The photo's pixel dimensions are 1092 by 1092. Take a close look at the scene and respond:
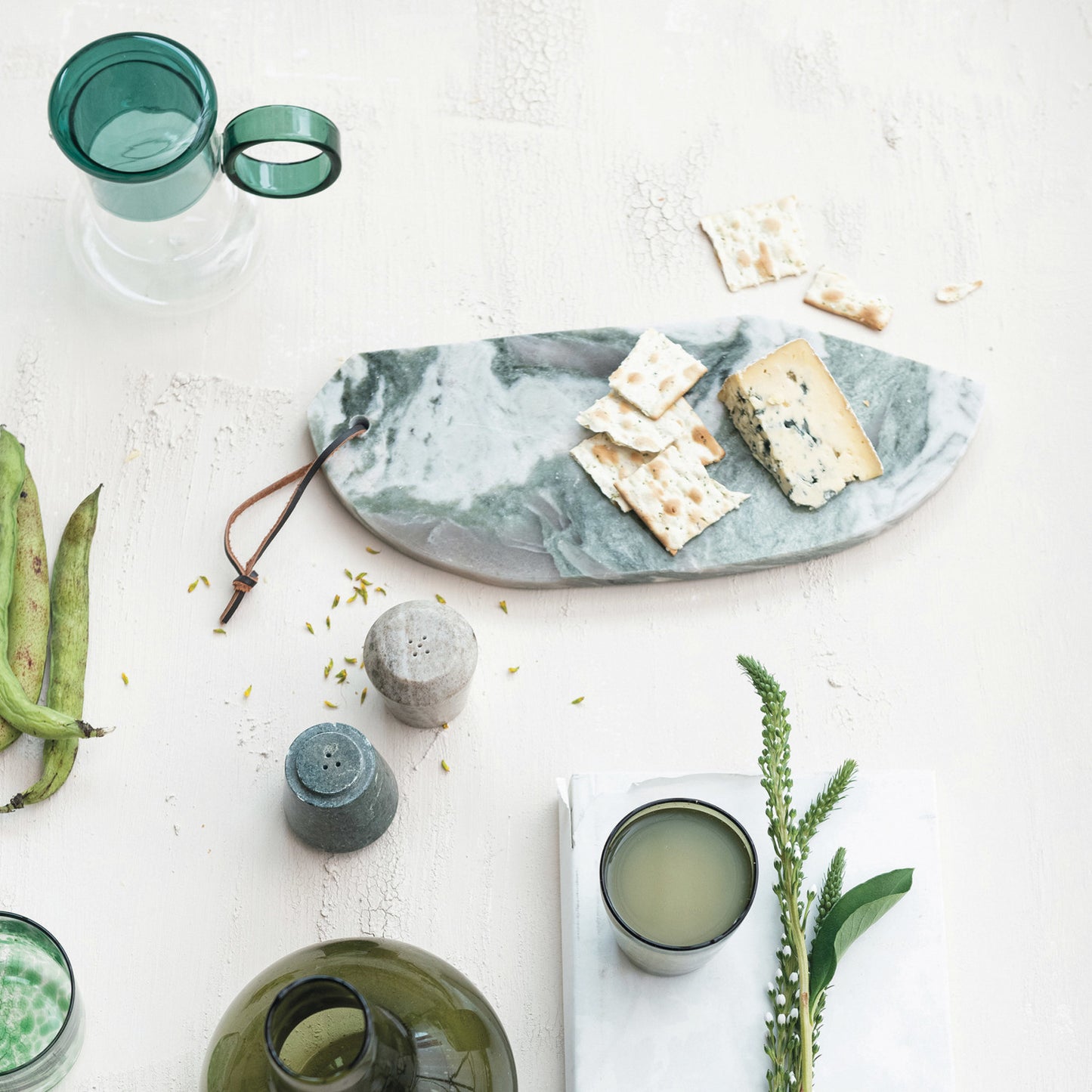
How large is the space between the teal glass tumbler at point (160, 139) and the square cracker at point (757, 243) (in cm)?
45

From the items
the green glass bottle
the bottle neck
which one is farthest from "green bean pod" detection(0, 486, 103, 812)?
the bottle neck

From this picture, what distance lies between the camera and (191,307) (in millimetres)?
1265

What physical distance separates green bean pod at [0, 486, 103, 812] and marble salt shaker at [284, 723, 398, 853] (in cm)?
24

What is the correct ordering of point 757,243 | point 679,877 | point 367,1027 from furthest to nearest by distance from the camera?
point 757,243, point 679,877, point 367,1027

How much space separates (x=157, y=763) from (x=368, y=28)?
2.94 ft

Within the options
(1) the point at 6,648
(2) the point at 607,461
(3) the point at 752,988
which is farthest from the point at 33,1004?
(2) the point at 607,461

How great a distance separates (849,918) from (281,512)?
0.69 m

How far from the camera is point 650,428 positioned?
1.20 m

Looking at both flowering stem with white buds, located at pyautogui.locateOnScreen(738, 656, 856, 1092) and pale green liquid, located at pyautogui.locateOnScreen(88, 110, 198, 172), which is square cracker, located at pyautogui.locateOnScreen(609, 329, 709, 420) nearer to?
flowering stem with white buds, located at pyautogui.locateOnScreen(738, 656, 856, 1092)

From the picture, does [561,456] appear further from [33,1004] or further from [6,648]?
[33,1004]

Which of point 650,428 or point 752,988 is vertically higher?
point 650,428

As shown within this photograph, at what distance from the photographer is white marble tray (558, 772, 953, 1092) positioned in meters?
1.00

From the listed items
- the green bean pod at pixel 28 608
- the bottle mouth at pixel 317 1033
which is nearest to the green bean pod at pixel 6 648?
the green bean pod at pixel 28 608

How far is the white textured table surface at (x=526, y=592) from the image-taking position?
3.56ft
